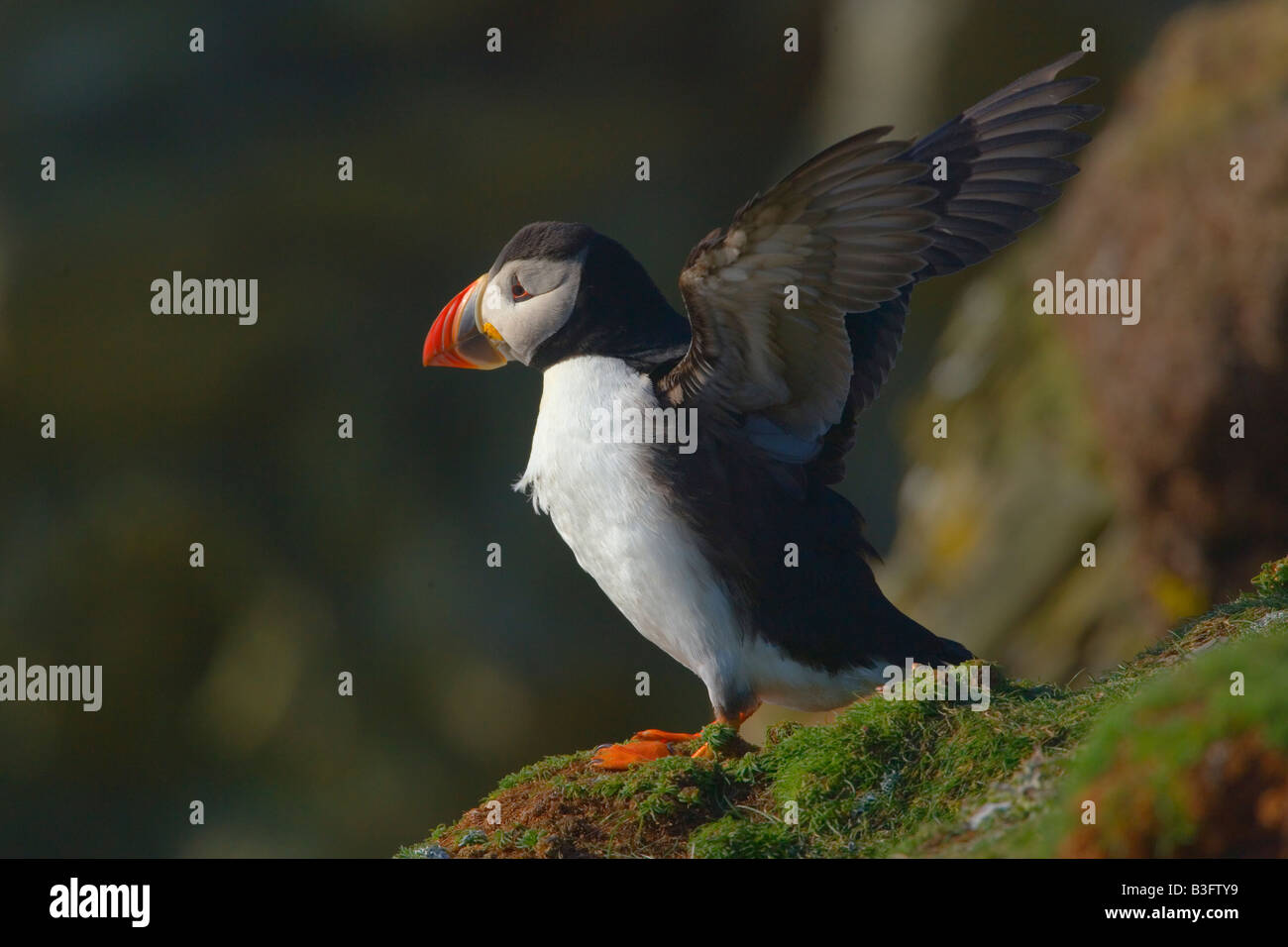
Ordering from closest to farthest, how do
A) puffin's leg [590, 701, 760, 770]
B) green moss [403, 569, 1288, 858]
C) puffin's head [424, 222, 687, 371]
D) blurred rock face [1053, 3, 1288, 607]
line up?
1. green moss [403, 569, 1288, 858]
2. puffin's leg [590, 701, 760, 770]
3. puffin's head [424, 222, 687, 371]
4. blurred rock face [1053, 3, 1288, 607]

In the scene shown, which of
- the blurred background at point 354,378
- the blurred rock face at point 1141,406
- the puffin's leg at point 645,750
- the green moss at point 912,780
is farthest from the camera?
the blurred background at point 354,378

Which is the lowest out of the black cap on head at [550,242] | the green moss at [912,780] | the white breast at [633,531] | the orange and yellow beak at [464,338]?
the green moss at [912,780]

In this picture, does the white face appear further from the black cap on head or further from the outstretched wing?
the outstretched wing

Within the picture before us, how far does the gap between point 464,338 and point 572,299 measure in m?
0.72

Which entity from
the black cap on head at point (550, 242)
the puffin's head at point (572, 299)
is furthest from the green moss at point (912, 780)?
the black cap on head at point (550, 242)

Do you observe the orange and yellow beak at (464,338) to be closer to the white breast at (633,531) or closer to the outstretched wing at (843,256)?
the white breast at (633,531)

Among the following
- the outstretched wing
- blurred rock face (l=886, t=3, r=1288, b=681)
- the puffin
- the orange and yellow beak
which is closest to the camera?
the outstretched wing

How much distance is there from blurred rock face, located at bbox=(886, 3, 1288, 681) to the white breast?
20.2 ft

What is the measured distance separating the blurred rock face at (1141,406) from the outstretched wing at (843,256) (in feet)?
14.5

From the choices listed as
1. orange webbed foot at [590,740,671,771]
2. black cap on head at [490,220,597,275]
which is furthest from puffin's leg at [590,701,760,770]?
black cap on head at [490,220,597,275]

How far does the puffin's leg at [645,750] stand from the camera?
604 cm

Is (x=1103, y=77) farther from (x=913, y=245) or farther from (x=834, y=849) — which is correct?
(x=834, y=849)

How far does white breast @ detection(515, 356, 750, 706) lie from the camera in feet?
20.0

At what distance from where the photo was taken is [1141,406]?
36.8ft
